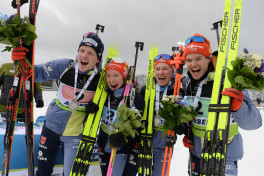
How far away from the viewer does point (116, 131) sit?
2787 mm

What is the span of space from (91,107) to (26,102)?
874 millimetres

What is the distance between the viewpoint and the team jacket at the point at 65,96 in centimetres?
273

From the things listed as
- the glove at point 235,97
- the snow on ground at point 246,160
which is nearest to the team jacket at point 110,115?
the glove at point 235,97

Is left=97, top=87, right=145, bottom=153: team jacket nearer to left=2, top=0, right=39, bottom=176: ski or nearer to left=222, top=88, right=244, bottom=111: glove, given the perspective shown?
left=2, top=0, right=39, bottom=176: ski

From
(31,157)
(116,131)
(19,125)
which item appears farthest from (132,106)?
(19,125)

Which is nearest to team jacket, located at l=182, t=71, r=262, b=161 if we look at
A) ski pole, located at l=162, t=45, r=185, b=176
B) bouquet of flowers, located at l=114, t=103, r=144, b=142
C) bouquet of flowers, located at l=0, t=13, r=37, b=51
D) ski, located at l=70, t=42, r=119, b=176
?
ski pole, located at l=162, t=45, r=185, b=176

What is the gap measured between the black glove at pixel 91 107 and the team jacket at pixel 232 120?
1287mm

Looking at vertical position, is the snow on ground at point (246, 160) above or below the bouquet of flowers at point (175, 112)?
below

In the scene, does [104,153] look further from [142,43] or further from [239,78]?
[239,78]

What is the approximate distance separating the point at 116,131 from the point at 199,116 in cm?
119

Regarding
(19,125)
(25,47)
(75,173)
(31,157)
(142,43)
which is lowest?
(75,173)

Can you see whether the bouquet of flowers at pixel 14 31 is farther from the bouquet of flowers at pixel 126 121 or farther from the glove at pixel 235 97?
the glove at pixel 235 97

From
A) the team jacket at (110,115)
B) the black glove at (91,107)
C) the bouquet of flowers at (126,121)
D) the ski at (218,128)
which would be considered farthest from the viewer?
the team jacket at (110,115)

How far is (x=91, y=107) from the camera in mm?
2703
